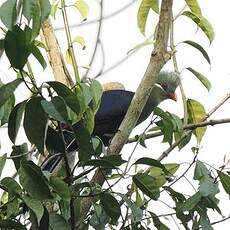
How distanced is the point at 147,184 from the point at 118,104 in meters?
0.85

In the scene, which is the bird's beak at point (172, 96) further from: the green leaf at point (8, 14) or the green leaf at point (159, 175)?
the green leaf at point (8, 14)

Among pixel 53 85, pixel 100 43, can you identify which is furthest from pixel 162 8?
pixel 100 43

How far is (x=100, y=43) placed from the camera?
193cm

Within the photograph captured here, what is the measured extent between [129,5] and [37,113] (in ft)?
4.36

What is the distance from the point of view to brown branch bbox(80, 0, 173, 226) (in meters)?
1.24

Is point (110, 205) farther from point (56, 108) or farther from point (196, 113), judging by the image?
point (196, 113)

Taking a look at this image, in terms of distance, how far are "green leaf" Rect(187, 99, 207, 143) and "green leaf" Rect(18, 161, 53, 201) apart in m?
0.58

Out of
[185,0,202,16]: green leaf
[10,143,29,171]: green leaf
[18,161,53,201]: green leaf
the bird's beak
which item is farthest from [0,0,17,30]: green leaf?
the bird's beak

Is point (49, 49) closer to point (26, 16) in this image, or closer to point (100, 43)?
point (100, 43)

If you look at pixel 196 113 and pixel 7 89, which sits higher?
pixel 196 113

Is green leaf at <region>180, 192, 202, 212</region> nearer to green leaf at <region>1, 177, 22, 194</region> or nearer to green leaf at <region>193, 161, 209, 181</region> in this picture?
green leaf at <region>193, 161, 209, 181</region>

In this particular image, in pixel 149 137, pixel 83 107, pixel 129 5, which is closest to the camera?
pixel 83 107

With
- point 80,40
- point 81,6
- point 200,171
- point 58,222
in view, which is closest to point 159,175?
point 200,171

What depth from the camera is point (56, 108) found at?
0.91m
